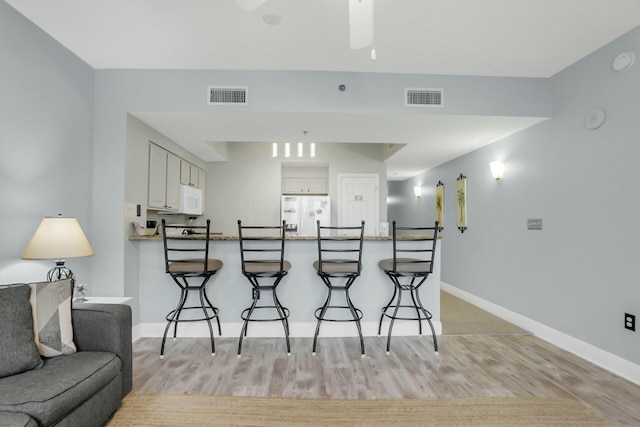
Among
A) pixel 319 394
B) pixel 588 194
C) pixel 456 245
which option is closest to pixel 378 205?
pixel 456 245

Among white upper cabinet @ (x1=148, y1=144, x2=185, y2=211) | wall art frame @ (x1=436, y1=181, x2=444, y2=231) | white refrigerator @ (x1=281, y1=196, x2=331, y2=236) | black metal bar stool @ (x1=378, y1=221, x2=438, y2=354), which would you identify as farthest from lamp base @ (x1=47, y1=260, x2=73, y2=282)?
wall art frame @ (x1=436, y1=181, x2=444, y2=231)

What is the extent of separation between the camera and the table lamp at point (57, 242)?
2229 mm

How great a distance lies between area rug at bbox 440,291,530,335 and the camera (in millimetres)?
3569

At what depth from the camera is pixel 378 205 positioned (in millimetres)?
6273

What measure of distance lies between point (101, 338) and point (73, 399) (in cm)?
47

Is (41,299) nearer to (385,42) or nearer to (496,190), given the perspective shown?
(385,42)

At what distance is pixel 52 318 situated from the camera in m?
1.86

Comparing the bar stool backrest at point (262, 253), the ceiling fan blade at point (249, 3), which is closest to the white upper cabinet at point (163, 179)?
the bar stool backrest at point (262, 253)

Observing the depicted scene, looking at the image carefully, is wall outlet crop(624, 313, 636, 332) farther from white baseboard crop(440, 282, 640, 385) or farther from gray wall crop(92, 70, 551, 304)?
gray wall crop(92, 70, 551, 304)

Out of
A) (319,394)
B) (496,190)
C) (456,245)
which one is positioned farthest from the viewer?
(456,245)

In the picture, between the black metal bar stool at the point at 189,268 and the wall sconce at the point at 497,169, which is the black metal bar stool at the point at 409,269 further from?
the black metal bar stool at the point at 189,268

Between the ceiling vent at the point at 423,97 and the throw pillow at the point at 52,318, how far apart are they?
125 inches

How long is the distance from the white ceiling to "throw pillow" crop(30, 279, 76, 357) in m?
1.91

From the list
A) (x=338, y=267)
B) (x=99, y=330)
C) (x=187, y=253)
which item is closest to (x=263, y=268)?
(x=338, y=267)
